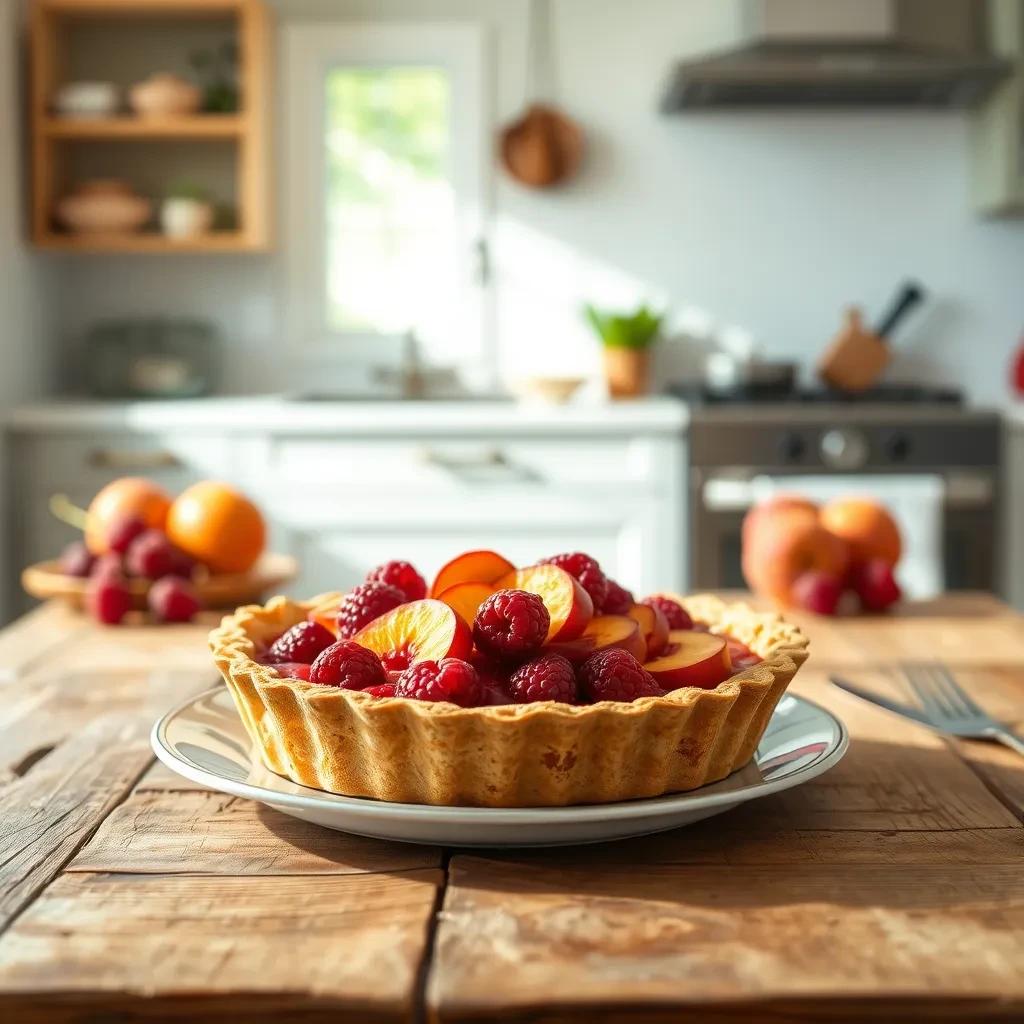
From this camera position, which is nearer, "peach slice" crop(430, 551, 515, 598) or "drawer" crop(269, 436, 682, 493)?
"peach slice" crop(430, 551, 515, 598)

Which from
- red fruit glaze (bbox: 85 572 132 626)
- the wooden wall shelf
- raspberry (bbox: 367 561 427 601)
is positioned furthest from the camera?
the wooden wall shelf

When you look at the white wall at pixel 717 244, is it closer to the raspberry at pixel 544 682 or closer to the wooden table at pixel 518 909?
the wooden table at pixel 518 909

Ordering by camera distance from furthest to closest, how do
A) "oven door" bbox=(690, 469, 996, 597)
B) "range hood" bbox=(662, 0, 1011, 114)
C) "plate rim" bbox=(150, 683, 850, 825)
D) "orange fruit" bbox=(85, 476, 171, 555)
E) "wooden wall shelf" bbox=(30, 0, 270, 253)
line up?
"wooden wall shelf" bbox=(30, 0, 270, 253)
"range hood" bbox=(662, 0, 1011, 114)
"oven door" bbox=(690, 469, 996, 597)
"orange fruit" bbox=(85, 476, 171, 555)
"plate rim" bbox=(150, 683, 850, 825)

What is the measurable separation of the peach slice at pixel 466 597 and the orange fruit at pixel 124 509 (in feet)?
2.66

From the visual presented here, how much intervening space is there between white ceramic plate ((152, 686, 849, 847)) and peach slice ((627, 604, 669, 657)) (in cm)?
9

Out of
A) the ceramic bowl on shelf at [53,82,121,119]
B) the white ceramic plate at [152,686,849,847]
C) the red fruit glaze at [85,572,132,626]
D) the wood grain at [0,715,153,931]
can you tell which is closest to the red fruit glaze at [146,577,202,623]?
the red fruit glaze at [85,572,132,626]

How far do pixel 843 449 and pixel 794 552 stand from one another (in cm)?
154

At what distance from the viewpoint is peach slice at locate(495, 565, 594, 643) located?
Answer: 0.79 meters

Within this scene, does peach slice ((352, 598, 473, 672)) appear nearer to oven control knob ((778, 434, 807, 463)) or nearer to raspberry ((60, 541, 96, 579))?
raspberry ((60, 541, 96, 579))

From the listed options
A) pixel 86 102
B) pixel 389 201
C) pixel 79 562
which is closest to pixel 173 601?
pixel 79 562

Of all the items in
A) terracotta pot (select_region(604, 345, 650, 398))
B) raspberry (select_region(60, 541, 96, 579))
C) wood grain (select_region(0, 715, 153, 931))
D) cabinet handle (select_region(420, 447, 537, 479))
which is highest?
terracotta pot (select_region(604, 345, 650, 398))

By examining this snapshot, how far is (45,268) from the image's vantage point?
352cm

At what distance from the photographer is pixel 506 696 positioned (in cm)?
75

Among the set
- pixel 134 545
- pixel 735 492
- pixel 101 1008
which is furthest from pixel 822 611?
pixel 735 492
